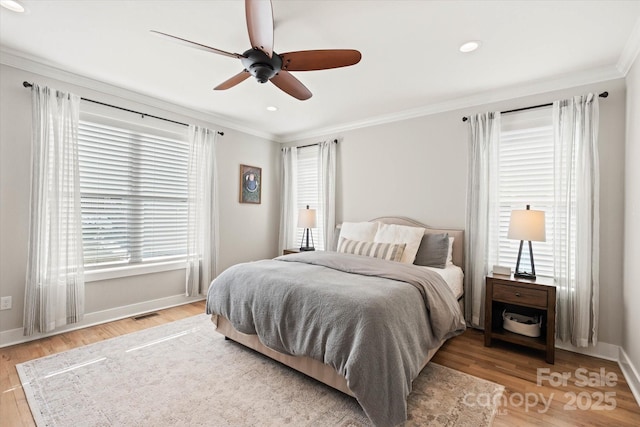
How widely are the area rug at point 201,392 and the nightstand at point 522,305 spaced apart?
0.73 metres

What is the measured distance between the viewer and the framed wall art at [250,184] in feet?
15.2

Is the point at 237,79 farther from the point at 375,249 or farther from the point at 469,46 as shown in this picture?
the point at 375,249

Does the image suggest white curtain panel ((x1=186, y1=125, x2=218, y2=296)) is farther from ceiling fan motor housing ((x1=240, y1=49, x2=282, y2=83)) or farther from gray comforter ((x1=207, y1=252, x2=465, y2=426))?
ceiling fan motor housing ((x1=240, y1=49, x2=282, y2=83))

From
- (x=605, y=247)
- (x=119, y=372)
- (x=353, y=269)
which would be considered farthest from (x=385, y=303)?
(x=605, y=247)

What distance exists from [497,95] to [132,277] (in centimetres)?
467

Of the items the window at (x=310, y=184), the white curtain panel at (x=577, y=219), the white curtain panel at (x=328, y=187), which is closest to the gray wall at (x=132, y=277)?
the window at (x=310, y=184)

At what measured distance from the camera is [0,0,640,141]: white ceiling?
1.92 metres

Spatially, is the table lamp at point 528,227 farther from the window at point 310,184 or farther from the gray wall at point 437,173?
the window at point 310,184

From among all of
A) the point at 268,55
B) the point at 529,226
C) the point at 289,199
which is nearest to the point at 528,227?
the point at 529,226

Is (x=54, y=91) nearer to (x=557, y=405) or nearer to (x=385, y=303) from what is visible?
(x=385, y=303)

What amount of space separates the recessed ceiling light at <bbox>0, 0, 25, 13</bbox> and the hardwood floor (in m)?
2.60

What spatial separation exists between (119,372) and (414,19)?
3395mm

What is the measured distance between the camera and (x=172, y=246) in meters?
3.86

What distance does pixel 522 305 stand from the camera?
261 cm
